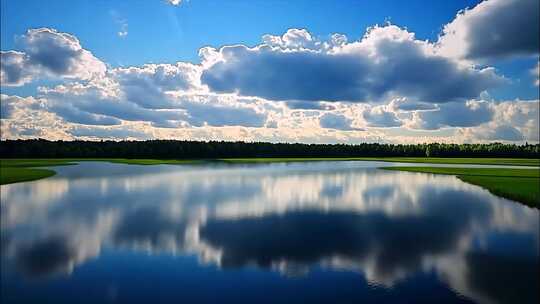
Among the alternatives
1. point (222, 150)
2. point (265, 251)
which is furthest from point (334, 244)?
point (222, 150)

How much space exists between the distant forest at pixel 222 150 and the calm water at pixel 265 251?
95838 mm

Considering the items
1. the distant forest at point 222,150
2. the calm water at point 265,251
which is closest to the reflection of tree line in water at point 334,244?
the calm water at point 265,251

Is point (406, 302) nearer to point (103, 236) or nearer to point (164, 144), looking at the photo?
point (103, 236)

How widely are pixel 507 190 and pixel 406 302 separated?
3468cm

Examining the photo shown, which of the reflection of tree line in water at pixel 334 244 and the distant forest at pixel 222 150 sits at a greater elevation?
the distant forest at pixel 222 150

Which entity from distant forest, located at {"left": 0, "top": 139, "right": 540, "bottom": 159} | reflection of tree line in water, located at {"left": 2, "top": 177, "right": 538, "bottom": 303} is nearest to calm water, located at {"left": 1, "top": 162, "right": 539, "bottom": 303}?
reflection of tree line in water, located at {"left": 2, "top": 177, "right": 538, "bottom": 303}

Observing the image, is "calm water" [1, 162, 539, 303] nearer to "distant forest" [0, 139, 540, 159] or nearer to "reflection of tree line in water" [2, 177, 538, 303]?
"reflection of tree line in water" [2, 177, 538, 303]

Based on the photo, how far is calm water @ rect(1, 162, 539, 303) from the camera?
45.9 ft

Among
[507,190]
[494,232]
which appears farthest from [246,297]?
[507,190]

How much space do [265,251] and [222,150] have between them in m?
147

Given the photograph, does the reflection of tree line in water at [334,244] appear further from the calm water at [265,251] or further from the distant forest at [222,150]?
the distant forest at [222,150]

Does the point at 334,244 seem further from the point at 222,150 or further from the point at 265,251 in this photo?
the point at 222,150

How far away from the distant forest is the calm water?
9584 cm

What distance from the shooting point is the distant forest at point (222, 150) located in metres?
121
